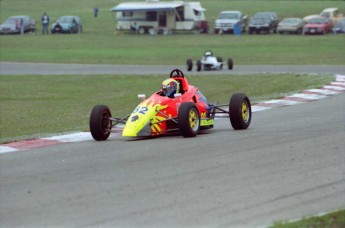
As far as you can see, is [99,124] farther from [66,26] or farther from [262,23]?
[66,26]

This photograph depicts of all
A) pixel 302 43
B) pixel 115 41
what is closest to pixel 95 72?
pixel 302 43

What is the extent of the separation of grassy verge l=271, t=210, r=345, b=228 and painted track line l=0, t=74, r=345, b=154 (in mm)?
5741

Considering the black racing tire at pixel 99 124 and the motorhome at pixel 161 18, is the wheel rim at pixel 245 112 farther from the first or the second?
the motorhome at pixel 161 18

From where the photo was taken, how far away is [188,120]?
13008 mm

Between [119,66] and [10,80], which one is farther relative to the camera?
[119,66]

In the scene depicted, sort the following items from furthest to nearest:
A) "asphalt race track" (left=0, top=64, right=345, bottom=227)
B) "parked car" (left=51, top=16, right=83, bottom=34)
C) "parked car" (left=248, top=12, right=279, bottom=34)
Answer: "parked car" (left=51, top=16, right=83, bottom=34), "parked car" (left=248, top=12, right=279, bottom=34), "asphalt race track" (left=0, top=64, right=345, bottom=227)

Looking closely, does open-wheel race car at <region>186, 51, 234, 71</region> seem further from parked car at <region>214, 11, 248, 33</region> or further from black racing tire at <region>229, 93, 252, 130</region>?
parked car at <region>214, 11, 248, 33</region>

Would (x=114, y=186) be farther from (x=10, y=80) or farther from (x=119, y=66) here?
(x=119, y=66)

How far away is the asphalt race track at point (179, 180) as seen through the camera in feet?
26.7

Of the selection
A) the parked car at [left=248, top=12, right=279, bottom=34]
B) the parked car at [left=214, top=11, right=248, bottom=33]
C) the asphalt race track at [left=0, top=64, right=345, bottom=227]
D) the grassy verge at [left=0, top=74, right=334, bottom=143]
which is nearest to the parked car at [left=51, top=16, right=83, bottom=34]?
the parked car at [left=214, top=11, right=248, bottom=33]

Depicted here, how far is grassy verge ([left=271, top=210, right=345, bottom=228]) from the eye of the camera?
7.41m

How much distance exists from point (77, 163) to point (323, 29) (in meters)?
50.7

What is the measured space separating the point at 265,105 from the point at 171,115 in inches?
198

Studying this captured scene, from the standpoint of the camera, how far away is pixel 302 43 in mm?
51531
